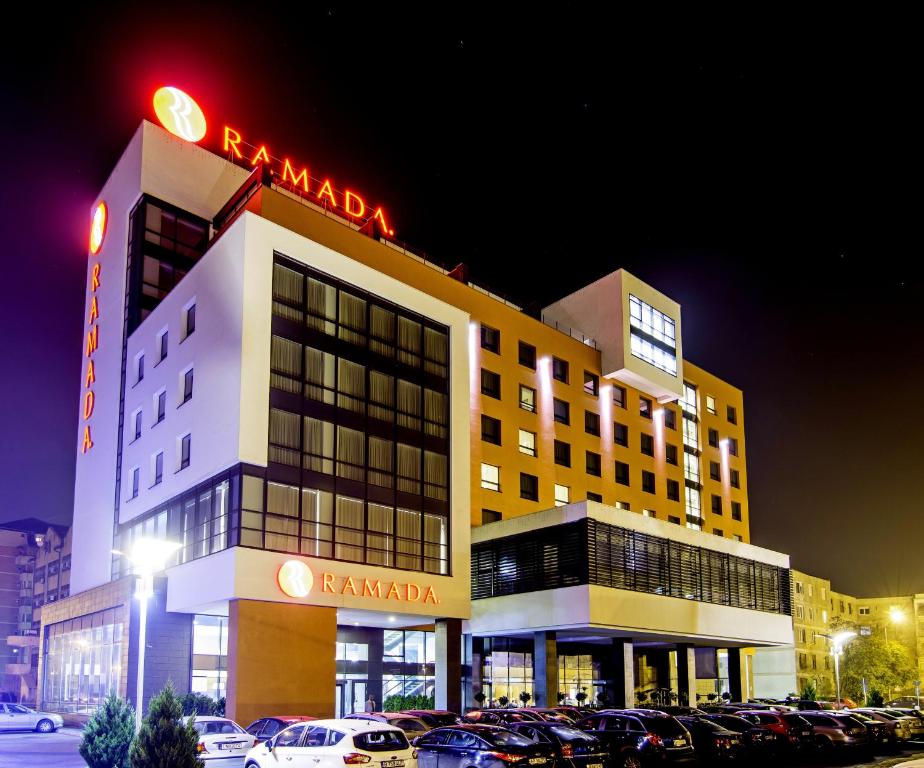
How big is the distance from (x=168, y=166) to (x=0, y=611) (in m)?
83.4

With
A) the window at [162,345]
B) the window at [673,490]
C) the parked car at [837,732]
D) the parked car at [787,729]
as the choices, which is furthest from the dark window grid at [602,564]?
the window at [162,345]

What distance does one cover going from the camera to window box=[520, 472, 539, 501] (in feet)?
185

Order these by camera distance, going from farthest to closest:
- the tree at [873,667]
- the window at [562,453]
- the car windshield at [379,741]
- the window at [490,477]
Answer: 1. the tree at [873,667]
2. the window at [562,453]
3. the window at [490,477]
4. the car windshield at [379,741]

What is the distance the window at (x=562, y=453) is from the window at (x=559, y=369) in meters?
4.05

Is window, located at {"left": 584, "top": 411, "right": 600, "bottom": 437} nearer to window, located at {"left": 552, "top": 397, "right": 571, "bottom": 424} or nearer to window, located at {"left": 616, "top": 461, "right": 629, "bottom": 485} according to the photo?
window, located at {"left": 552, "top": 397, "right": 571, "bottom": 424}

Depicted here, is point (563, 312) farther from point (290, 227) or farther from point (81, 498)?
point (81, 498)

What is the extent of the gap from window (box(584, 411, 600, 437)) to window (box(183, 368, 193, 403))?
27.2 meters

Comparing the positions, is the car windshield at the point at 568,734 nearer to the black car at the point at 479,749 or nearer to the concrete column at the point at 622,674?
the black car at the point at 479,749

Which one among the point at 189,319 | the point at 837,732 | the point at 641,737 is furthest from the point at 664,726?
the point at 189,319

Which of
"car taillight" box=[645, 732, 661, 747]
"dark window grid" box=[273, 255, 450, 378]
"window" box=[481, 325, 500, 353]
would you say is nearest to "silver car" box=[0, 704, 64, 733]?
"dark window grid" box=[273, 255, 450, 378]

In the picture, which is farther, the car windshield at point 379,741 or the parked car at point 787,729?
the parked car at point 787,729

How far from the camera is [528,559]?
46656 mm

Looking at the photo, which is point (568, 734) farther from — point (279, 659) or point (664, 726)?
point (279, 659)

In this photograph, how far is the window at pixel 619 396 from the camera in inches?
2555
